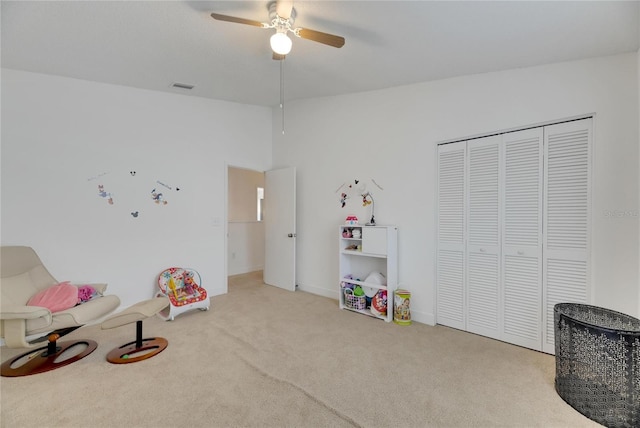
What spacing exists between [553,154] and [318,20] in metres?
2.24

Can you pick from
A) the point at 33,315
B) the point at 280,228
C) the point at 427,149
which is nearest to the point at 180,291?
the point at 33,315

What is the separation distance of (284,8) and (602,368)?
2.99 metres

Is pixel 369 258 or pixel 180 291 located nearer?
pixel 180 291

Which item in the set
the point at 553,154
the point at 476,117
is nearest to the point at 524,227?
the point at 553,154

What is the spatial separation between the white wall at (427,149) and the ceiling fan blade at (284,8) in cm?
185

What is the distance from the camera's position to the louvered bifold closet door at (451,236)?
304 cm

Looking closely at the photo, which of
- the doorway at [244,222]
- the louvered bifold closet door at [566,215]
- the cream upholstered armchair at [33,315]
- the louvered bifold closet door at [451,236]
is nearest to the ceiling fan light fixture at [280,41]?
the louvered bifold closet door at [451,236]

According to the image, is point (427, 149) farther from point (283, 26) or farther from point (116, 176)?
point (116, 176)

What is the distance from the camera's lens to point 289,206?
4520 millimetres

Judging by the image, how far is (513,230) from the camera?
271 centimetres

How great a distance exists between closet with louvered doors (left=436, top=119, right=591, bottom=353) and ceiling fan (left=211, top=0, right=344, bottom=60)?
180 cm

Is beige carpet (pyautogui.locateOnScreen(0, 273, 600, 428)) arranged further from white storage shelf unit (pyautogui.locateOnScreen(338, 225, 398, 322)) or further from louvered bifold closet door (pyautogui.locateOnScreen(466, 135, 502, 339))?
white storage shelf unit (pyautogui.locateOnScreen(338, 225, 398, 322))

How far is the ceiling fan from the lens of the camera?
1922 mm

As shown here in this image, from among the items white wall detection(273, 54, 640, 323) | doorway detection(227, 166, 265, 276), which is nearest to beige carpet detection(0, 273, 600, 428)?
white wall detection(273, 54, 640, 323)
